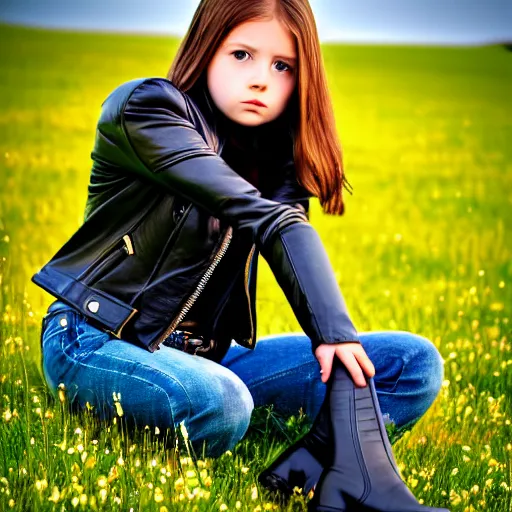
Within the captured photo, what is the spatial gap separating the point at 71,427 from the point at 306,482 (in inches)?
45.6

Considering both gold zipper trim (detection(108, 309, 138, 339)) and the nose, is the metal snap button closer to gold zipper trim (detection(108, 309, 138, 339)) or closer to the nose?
gold zipper trim (detection(108, 309, 138, 339))

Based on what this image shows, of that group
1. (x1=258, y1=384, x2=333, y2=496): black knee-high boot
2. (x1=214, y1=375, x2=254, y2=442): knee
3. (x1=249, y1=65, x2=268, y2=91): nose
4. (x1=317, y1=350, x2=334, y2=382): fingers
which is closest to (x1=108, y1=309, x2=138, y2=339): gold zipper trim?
(x1=214, y1=375, x2=254, y2=442): knee

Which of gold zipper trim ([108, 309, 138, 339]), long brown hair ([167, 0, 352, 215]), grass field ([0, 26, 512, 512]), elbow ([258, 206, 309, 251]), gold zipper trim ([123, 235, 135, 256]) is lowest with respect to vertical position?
grass field ([0, 26, 512, 512])

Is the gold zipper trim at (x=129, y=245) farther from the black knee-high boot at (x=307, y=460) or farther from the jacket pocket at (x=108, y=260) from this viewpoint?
→ the black knee-high boot at (x=307, y=460)

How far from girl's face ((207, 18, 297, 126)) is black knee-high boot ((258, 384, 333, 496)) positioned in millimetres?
1340

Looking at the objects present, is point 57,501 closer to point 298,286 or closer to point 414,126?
point 298,286

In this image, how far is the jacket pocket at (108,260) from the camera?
4379 millimetres

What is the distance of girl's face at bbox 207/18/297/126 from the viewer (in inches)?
168

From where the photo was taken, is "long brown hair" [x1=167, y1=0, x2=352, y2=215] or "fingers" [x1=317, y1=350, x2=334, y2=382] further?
"long brown hair" [x1=167, y1=0, x2=352, y2=215]

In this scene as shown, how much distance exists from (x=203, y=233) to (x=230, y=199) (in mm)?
398

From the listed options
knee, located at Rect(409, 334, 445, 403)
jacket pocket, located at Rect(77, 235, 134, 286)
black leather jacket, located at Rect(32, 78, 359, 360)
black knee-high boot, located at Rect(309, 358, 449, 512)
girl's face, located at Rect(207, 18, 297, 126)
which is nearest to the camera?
black knee-high boot, located at Rect(309, 358, 449, 512)

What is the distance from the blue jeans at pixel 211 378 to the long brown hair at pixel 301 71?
2.56 feet

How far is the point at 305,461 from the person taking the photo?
385 centimetres

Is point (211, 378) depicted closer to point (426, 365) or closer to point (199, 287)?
point (199, 287)
